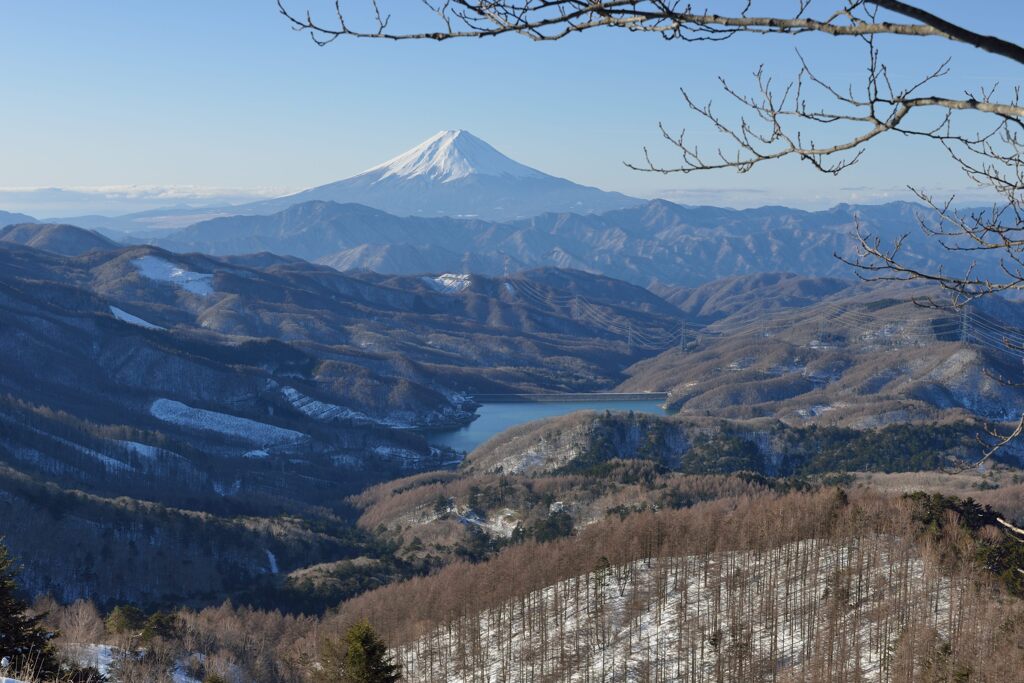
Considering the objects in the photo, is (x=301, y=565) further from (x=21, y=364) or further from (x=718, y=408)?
(x=718, y=408)

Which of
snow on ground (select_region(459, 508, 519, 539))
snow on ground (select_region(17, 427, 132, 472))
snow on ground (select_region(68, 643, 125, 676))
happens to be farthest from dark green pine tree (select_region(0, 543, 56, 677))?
snow on ground (select_region(17, 427, 132, 472))

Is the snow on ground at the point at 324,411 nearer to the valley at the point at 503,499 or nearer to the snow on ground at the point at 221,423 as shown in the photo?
the valley at the point at 503,499

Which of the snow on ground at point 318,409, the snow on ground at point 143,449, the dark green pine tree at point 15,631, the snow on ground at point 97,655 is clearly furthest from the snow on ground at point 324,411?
the dark green pine tree at point 15,631

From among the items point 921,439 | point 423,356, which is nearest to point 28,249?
point 423,356

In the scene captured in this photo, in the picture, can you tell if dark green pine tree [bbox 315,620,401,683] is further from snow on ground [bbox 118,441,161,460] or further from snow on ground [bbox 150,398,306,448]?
snow on ground [bbox 150,398,306,448]

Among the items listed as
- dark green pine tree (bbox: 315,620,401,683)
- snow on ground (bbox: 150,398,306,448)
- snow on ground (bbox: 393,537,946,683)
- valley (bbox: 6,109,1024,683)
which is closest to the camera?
dark green pine tree (bbox: 315,620,401,683)

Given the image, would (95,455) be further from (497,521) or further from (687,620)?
(687,620)

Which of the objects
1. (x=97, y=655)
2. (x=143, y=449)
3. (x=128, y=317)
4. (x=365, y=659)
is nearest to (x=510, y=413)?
(x=143, y=449)
